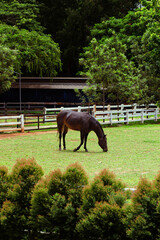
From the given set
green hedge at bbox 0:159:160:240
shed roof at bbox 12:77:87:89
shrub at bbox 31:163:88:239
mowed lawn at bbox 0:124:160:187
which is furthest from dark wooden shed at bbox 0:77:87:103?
shrub at bbox 31:163:88:239

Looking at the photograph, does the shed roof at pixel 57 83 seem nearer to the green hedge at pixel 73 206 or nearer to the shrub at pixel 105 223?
the green hedge at pixel 73 206

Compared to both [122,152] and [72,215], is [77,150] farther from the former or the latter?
[72,215]

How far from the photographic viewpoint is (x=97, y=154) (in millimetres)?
16344

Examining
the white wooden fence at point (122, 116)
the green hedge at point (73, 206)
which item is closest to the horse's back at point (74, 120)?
the green hedge at point (73, 206)

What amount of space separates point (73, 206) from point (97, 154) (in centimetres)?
1066

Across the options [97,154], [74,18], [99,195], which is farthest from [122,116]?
[74,18]

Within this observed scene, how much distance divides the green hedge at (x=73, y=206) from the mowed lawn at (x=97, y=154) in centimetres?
412

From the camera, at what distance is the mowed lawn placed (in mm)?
12367

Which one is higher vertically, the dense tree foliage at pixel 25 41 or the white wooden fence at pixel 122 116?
Result: the dense tree foliage at pixel 25 41

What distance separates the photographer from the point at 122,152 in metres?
16.9

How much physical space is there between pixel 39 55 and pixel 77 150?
2834 cm

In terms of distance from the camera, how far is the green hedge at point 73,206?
5161mm

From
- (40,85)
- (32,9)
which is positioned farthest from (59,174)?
(32,9)

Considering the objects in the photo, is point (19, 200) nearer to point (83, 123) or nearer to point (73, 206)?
point (73, 206)
